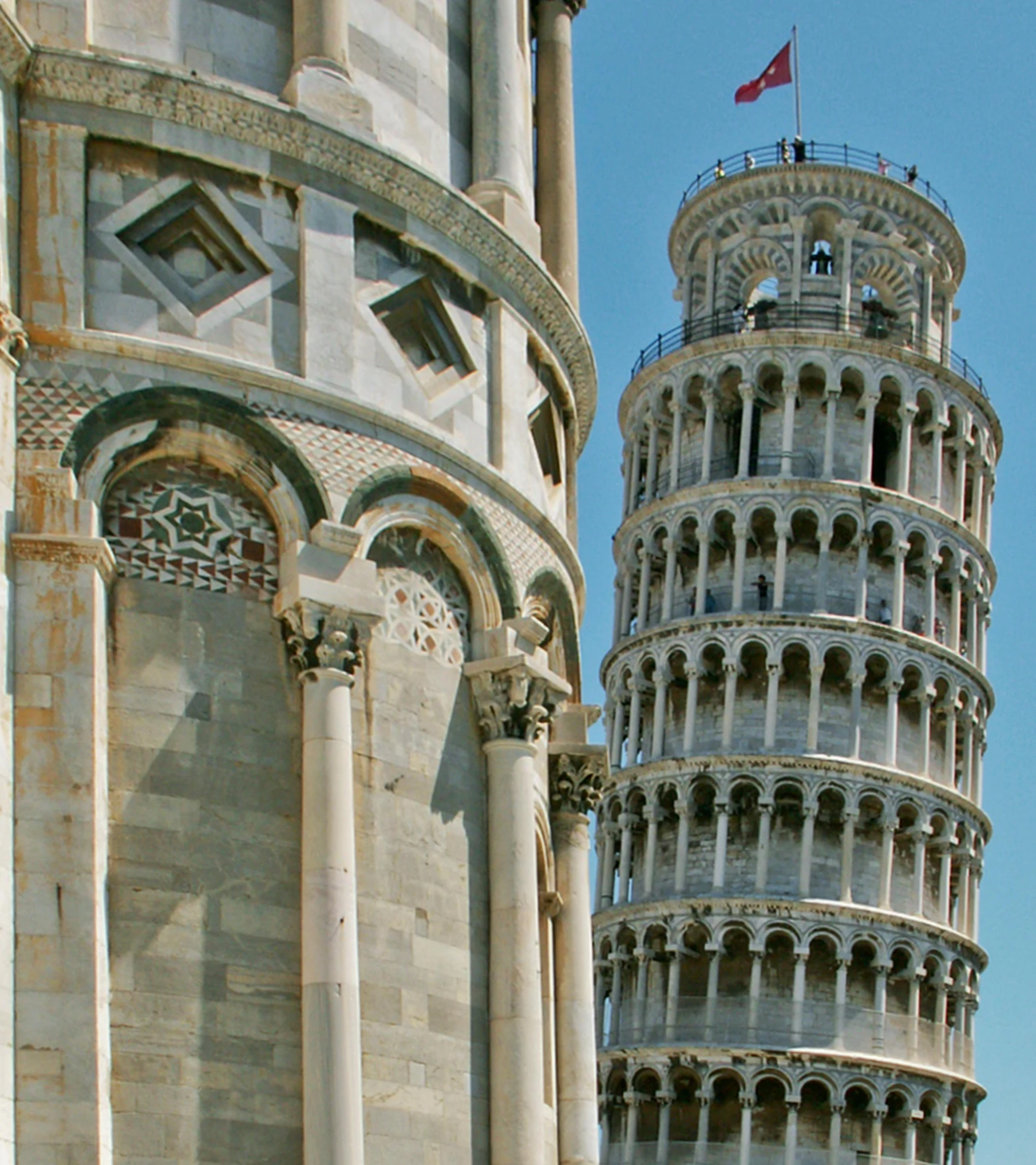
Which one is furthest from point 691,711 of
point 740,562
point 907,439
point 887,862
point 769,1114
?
point 769,1114

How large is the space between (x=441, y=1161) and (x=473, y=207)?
7.77 m

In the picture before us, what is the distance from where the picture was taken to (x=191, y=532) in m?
16.8

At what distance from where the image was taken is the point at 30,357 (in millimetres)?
16266

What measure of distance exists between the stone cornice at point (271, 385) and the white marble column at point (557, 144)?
343 cm

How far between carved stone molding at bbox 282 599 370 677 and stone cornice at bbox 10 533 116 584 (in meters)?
1.59

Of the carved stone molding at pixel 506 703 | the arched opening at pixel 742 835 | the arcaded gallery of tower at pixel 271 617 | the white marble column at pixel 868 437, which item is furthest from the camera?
the white marble column at pixel 868 437

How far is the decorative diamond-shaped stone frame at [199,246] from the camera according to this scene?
16984 mm

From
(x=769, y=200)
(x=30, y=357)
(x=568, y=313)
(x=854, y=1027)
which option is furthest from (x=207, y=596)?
(x=769, y=200)

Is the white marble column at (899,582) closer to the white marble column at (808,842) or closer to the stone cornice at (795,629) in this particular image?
the stone cornice at (795,629)

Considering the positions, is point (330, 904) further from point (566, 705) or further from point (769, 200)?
point (769, 200)

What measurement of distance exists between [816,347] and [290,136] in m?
51.9

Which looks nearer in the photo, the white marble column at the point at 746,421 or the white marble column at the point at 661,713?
the white marble column at the point at 661,713

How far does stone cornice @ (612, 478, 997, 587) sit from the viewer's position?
6731 centimetres

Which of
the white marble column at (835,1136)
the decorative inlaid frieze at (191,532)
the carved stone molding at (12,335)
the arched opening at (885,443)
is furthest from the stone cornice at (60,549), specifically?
the arched opening at (885,443)
